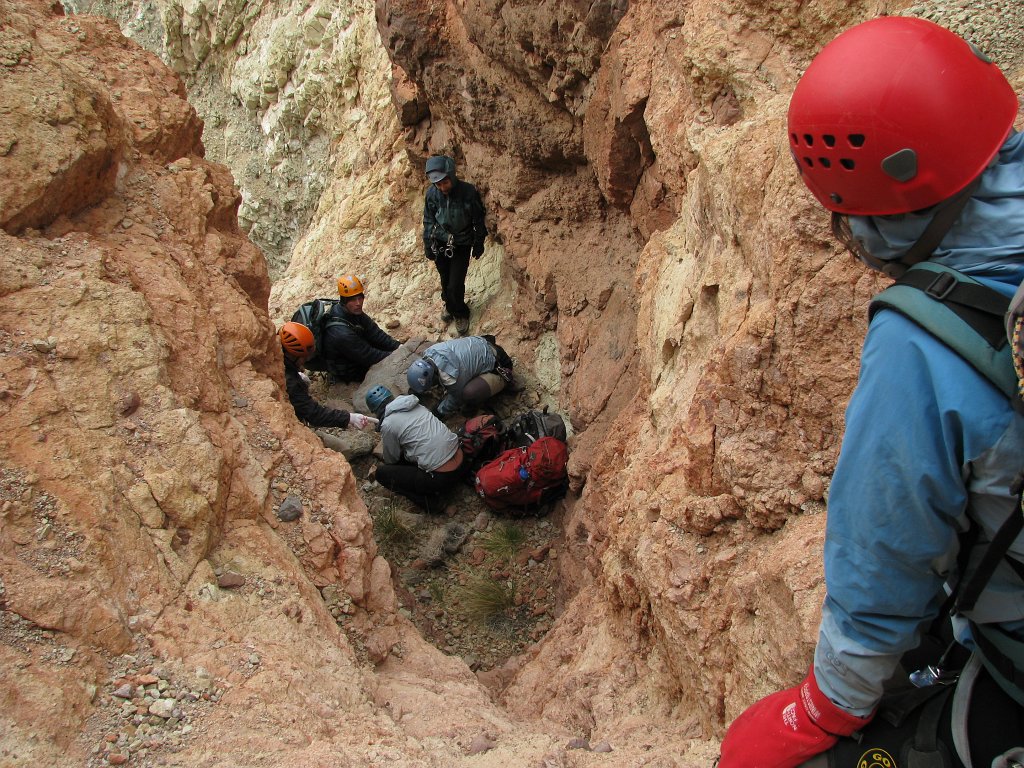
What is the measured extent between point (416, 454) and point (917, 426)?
5542 mm

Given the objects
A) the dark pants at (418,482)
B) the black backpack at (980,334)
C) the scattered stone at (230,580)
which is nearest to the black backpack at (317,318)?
the dark pants at (418,482)

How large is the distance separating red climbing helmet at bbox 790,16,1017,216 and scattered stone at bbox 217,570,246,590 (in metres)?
2.83

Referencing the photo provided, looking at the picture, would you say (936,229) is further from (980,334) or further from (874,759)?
(874,759)

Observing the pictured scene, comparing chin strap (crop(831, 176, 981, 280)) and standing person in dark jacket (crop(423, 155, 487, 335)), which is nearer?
chin strap (crop(831, 176, 981, 280))

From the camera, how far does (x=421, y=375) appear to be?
286 inches

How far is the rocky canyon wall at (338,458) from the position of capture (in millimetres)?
2547

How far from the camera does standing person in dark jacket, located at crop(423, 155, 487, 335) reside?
8234mm

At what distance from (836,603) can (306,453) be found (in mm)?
3215

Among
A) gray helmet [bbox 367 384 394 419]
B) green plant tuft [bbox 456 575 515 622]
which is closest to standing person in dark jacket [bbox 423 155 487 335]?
gray helmet [bbox 367 384 394 419]

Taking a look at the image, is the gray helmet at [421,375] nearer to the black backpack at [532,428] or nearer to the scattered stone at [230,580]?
the black backpack at [532,428]

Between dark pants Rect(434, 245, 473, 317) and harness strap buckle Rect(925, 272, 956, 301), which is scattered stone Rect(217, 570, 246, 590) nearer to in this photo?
harness strap buckle Rect(925, 272, 956, 301)

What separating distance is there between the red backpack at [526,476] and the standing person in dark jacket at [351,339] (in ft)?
7.60

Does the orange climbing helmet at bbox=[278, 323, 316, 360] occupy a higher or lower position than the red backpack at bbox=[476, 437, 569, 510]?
higher

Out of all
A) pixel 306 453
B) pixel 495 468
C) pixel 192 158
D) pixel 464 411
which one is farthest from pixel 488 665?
pixel 192 158
